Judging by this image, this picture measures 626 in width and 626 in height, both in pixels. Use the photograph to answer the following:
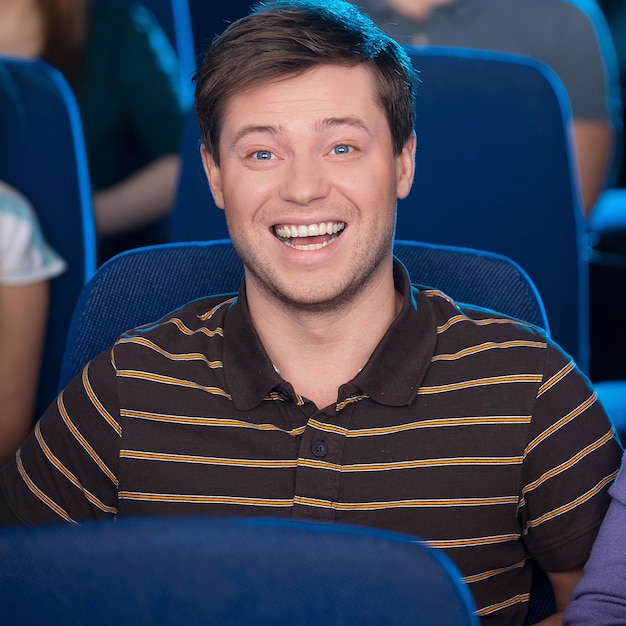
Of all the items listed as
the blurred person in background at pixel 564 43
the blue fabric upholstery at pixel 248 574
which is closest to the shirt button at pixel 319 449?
the blue fabric upholstery at pixel 248 574

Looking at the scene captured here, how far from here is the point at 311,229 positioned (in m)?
1.24

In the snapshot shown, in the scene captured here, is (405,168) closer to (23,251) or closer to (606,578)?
(606,578)

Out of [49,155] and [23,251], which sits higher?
[49,155]

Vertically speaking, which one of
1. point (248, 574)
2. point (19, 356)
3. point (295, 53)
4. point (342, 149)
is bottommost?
point (19, 356)

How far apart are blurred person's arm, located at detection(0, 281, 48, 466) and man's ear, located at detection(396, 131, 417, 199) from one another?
634 millimetres

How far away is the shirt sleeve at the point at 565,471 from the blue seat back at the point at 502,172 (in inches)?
21.2

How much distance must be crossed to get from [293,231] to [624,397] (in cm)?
55

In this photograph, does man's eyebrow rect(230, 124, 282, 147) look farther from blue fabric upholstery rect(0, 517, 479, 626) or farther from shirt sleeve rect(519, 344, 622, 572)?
blue fabric upholstery rect(0, 517, 479, 626)

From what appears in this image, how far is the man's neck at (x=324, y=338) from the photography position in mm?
1243

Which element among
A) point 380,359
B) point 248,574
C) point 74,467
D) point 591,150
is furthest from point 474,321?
point 591,150

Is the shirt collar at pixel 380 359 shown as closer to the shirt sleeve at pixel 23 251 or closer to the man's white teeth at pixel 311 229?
the man's white teeth at pixel 311 229

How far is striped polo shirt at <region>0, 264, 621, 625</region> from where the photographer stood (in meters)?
1.14

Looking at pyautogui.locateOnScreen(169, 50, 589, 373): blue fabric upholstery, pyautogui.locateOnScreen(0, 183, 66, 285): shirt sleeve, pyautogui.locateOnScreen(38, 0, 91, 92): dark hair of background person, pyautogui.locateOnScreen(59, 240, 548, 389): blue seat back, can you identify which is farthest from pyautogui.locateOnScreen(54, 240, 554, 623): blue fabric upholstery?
Answer: pyautogui.locateOnScreen(38, 0, 91, 92): dark hair of background person

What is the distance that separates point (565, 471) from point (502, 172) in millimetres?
664
